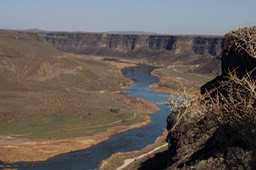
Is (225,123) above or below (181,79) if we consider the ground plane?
above

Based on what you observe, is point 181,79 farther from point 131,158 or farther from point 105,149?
point 131,158

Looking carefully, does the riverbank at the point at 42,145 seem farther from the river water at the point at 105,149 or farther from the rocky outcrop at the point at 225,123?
the rocky outcrop at the point at 225,123

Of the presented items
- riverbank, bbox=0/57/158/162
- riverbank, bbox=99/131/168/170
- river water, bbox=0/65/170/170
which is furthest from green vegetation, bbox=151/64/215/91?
riverbank, bbox=99/131/168/170

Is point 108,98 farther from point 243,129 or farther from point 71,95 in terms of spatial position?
point 243,129

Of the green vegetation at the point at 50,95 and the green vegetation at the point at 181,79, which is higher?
the green vegetation at the point at 50,95

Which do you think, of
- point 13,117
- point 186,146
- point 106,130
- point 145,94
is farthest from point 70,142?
point 145,94

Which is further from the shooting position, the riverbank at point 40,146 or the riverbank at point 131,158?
the riverbank at point 40,146

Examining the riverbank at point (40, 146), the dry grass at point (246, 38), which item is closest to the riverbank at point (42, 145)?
the riverbank at point (40, 146)

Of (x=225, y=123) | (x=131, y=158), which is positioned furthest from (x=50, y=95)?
(x=225, y=123)
